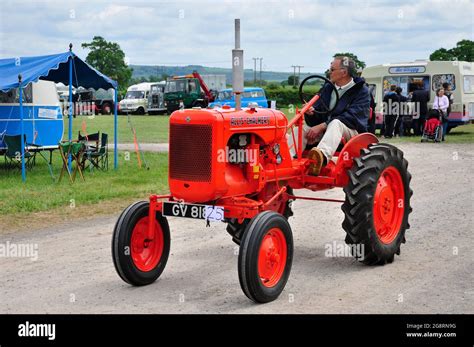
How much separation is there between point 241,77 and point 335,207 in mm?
4173

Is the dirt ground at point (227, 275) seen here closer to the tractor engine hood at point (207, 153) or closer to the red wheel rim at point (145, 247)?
the red wheel rim at point (145, 247)

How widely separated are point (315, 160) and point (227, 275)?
4.93ft

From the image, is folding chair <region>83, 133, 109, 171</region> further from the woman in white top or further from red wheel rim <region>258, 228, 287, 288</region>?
the woman in white top

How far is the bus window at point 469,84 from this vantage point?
2619 centimetres

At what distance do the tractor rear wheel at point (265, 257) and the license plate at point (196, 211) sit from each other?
38 cm

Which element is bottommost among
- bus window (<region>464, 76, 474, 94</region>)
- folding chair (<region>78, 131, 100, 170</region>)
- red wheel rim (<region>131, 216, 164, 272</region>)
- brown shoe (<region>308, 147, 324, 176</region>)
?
red wheel rim (<region>131, 216, 164, 272</region>)

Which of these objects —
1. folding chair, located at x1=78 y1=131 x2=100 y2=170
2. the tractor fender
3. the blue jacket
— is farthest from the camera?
folding chair, located at x1=78 y1=131 x2=100 y2=170

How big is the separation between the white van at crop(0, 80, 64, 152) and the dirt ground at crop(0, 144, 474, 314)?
733cm

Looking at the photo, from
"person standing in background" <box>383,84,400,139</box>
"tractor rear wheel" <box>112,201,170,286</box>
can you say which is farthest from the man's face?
"person standing in background" <box>383,84,400,139</box>

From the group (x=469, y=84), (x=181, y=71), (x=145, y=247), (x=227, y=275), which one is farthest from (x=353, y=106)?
(x=181, y=71)

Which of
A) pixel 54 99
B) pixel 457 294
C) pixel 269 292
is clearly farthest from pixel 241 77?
pixel 54 99

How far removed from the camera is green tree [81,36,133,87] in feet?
252

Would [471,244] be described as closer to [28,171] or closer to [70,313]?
[70,313]

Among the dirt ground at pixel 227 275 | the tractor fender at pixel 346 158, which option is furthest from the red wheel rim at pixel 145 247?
the tractor fender at pixel 346 158
